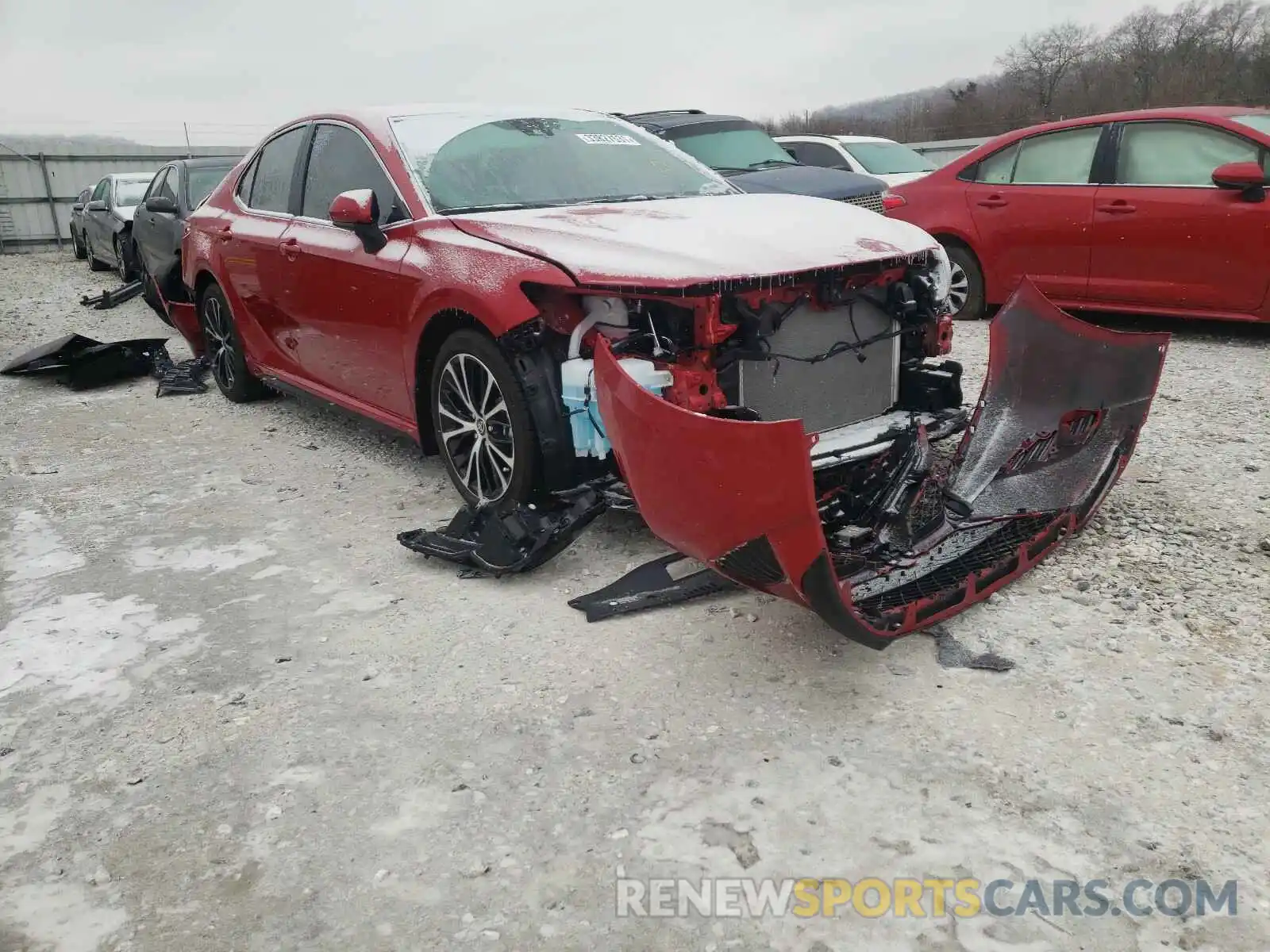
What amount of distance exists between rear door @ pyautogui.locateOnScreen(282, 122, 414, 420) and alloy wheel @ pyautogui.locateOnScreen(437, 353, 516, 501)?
32cm

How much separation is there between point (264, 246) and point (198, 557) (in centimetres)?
199

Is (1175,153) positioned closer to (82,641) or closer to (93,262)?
(82,641)

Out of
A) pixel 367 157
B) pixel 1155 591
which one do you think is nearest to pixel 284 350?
pixel 367 157

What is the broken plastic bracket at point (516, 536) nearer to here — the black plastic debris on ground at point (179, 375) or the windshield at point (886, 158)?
the black plastic debris on ground at point (179, 375)

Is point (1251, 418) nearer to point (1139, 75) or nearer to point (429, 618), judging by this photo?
point (429, 618)

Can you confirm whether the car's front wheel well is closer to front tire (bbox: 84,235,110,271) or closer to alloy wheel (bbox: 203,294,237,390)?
alloy wheel (bbox: 203,294,237,390)

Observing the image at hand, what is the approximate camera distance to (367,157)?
447cm

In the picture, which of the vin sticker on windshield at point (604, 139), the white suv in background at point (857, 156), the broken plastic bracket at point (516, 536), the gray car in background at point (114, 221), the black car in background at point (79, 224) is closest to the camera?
the broken plastic bracket at point (516, 536)

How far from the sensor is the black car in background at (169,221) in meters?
8.58

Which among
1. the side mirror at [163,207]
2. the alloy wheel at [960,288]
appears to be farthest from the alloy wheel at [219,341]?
the alloy wheel at [960,288]

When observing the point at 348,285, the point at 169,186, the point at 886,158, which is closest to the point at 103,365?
the point at 169,186

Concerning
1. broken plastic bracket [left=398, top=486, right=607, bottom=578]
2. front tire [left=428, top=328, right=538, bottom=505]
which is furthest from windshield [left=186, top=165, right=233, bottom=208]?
broken plastic bracket [left=398, top=486, right=607, bottom=578]

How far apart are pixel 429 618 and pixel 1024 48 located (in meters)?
36.8

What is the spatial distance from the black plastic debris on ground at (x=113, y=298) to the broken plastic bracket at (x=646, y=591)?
32.9ft
